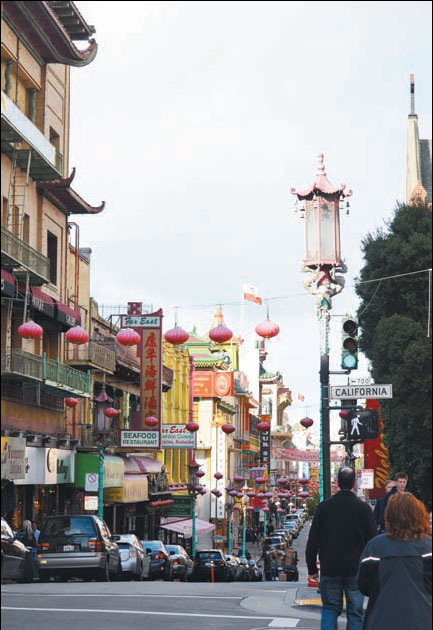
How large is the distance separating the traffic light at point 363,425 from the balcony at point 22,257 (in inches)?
230

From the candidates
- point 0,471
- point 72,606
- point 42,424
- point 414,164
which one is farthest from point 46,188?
point 414,164

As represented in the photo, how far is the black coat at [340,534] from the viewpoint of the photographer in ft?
35.7

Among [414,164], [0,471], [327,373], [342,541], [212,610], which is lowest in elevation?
[212,610]

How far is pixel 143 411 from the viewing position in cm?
4941

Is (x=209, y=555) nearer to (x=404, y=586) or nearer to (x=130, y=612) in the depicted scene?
(x=130, y=612)

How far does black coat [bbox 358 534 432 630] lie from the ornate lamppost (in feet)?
A: 36.6

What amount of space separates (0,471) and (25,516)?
15.2 m

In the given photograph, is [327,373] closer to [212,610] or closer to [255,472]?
[212,610]

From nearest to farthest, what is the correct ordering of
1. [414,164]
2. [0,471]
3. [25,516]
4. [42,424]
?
1. [0,471]
2. [42,424]
3. [25,516]
4. [414,164]

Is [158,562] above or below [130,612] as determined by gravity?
below

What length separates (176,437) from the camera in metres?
50.9

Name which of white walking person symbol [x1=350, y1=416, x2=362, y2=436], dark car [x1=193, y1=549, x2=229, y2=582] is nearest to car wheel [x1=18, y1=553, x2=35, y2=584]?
white walking person symbol [x1=350, y1=416, x2=362, y2=436]

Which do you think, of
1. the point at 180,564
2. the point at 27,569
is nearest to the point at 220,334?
the point at 27,569

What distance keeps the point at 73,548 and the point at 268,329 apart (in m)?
6.67
